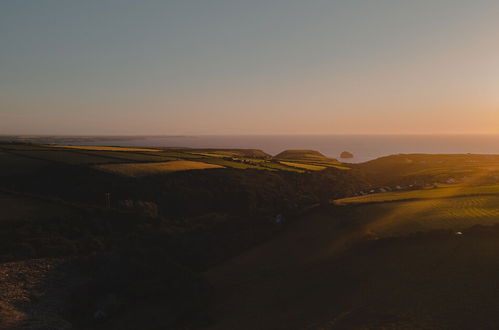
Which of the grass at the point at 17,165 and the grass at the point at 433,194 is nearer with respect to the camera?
the grass at the point at 433,194

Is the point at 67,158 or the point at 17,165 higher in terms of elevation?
the point at 67,158

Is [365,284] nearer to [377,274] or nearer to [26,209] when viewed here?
[377,274]

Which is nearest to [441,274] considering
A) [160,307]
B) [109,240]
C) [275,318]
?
[275,318]

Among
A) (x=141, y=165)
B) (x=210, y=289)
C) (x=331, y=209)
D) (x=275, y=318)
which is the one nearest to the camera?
(x=275, y=318)

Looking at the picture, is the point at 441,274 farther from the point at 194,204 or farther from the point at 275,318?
the point at 194,204

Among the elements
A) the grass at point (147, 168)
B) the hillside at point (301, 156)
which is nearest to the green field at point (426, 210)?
the grass at point (147, 168)

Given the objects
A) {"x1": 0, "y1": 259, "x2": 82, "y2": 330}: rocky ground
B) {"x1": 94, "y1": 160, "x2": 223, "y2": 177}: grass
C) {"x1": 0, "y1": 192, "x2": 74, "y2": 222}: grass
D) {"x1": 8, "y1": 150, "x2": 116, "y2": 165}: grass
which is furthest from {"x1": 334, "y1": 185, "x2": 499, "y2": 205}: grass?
{"x1": 8, "y1": 150, "x2": 116, "y2": 165}: grass

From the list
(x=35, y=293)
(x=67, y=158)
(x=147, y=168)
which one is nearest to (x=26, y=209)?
(x=35, y=293)

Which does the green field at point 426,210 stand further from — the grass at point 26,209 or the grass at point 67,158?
the grass at point 67,158
